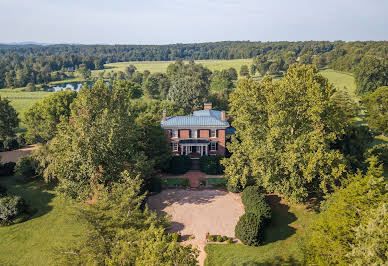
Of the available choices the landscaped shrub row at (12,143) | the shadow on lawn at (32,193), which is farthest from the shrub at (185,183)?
the landscaped shrub row at (12,143)

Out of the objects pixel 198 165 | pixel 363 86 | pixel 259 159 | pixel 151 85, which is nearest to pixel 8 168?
pixel 198 165

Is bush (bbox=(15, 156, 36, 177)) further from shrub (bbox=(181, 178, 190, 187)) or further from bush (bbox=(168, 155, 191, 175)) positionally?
shrub (bbox=(181, 178, 190, 187))

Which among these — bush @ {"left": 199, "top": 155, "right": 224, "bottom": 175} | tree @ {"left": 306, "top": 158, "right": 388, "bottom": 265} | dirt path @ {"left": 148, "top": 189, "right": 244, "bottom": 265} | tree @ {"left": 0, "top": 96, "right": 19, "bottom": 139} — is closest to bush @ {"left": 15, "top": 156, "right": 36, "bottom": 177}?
dirt path @ {"left": 148, "top": 189, "right": 244, "bottom": 265}

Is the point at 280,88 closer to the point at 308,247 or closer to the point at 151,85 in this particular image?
the point at 308,247

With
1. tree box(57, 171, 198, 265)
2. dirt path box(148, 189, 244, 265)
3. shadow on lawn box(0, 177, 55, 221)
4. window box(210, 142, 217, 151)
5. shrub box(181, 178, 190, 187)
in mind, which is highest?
tree box(57, 171, 198, 265)

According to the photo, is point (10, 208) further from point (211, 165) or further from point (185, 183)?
point (211, 165)
